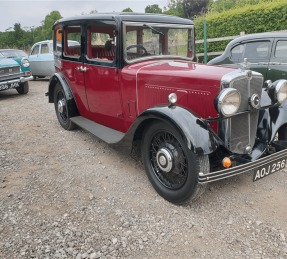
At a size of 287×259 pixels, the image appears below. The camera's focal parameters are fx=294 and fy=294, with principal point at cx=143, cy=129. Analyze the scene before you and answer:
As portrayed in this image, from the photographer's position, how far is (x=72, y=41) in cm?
473

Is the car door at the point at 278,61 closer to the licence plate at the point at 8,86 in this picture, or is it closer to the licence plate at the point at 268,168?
the licence plate at the point at 268,168

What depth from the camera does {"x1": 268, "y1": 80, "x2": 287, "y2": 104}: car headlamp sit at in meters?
3.06

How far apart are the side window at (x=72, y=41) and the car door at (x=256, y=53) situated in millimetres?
3378

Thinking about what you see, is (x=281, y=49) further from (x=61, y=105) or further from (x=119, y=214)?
(x=119, y=214)

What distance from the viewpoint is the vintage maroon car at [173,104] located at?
257 centimetres

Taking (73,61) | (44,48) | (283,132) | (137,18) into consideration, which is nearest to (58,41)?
(73,61)

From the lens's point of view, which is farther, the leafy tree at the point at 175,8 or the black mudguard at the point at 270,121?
the leafy tree at the point at 175,8

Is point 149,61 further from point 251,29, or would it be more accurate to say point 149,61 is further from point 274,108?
point 251,29

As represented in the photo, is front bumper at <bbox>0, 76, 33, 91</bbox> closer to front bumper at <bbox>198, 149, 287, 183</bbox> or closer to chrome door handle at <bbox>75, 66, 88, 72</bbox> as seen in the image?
chrome door handle at <bbox>75, 66, 88, 72</bbox>

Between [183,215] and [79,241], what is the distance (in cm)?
94

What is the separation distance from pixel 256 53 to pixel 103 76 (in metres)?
3.80

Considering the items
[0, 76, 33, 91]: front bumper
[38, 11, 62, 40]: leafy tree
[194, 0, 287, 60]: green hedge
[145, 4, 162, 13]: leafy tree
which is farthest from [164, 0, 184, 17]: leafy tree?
[0, 76, 33, 91]: front bumper

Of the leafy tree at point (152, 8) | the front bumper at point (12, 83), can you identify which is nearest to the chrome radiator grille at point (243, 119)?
the front bumper at point (12, 83)

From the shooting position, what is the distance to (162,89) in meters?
3.14
